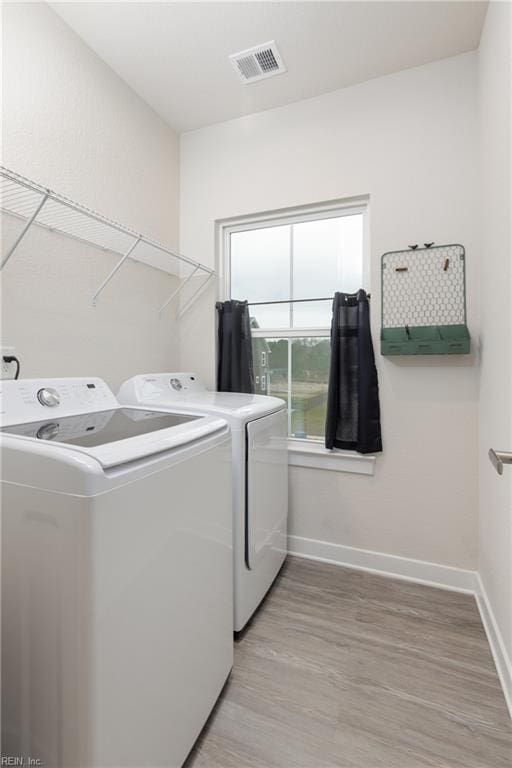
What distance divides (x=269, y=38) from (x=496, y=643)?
293 cm

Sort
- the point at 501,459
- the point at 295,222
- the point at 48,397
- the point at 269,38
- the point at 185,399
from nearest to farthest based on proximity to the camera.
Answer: the point at 501,459 < the point at 48,397 < the point at 269,38 < the point at 185,399 < the point at 295,222

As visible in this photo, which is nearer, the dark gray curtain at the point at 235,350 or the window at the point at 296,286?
the window at the point at 296,286

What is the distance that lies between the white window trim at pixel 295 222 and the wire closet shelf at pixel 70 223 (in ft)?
0.60

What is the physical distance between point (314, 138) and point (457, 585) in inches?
105

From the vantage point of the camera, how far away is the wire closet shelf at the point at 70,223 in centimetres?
140

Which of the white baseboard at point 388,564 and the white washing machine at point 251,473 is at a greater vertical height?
the white washing machine at point 251,473

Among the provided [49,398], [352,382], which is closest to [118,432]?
[49,398]

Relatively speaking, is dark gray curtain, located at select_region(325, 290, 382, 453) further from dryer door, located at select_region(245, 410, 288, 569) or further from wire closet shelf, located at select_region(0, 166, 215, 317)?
wire closet shelf, located at select_region(0, 166, 215, 317)

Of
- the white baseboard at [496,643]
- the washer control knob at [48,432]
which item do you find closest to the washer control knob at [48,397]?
the washer control knob at [48,432]

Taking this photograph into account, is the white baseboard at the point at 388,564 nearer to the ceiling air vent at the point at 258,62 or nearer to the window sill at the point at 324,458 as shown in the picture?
the window sill at the point at 324,458

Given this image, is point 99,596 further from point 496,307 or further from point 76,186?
point 76,186

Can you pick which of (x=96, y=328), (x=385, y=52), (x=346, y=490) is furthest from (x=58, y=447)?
(x=385, y=52)

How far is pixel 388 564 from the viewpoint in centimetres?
209

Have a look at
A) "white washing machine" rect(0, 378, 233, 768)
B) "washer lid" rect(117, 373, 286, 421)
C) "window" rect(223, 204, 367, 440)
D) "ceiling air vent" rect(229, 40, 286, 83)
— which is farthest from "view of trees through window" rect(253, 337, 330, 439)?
"ceiling air vent" rect(229, 40, 286, 83)
